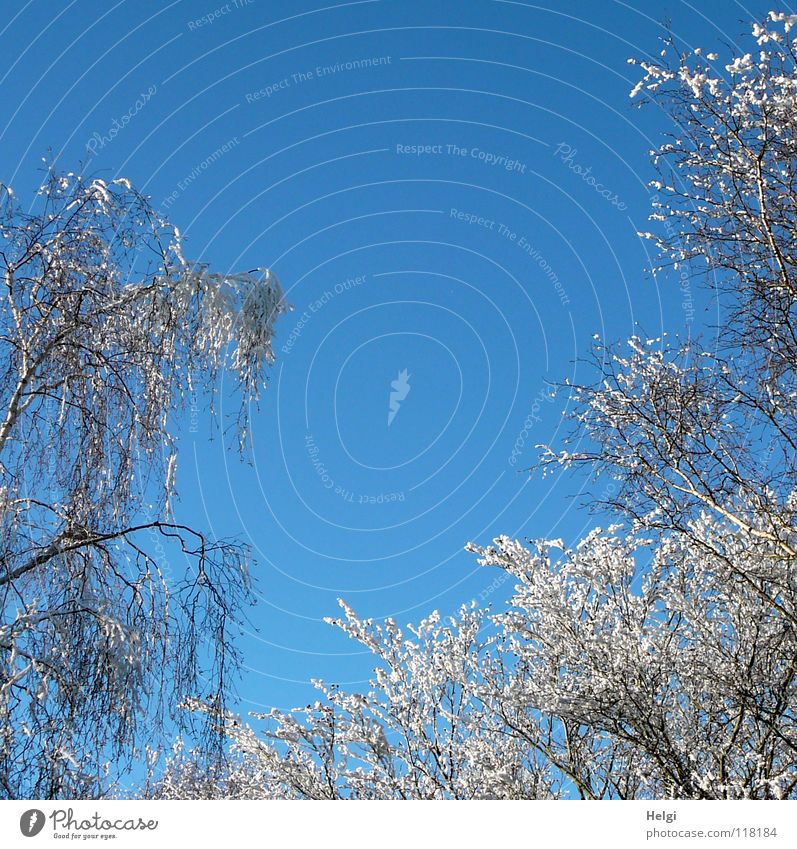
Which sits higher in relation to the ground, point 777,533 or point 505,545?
point 505,545

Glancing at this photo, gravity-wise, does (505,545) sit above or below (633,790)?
above

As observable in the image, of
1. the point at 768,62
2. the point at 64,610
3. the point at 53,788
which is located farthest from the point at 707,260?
the point at 53,788

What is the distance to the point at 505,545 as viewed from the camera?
7855 millimetres

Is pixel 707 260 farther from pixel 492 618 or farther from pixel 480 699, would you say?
pixel 480 699

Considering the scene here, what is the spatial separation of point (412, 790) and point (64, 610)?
164 inches

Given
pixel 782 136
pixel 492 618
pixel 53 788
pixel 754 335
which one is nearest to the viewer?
pixel 53 788

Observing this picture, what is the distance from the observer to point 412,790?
768 cm
